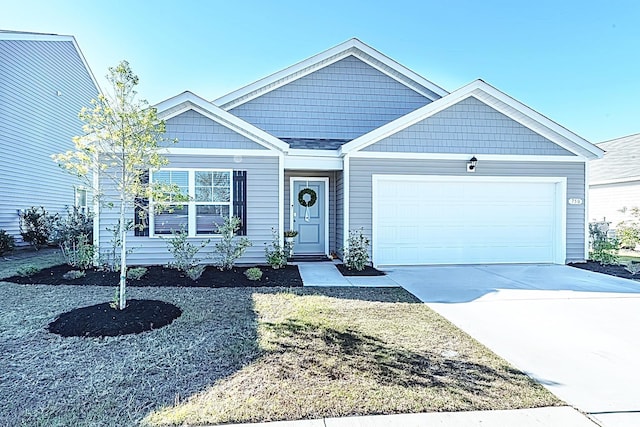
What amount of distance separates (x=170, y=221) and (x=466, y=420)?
7.55m

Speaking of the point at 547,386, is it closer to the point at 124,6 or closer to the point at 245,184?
the point at 245,184

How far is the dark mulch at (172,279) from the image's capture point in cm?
704

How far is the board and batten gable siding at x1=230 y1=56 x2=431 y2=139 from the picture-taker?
1127cm

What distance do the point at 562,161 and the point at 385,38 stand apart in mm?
6876

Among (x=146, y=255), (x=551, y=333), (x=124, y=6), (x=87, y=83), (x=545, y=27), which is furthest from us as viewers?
(x=87, y=83)

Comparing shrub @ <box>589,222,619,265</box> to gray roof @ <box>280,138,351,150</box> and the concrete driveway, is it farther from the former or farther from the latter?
gray roof @ <box>280,138,351,150</box>

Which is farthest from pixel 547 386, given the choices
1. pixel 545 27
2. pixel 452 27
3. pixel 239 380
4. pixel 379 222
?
pixel 545 27

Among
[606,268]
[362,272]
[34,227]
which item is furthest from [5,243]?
[606,268]

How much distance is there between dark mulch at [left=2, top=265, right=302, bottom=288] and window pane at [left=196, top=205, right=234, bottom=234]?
1.00 m

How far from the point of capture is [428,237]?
9.45m

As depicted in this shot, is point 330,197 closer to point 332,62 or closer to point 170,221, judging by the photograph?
point 332,62

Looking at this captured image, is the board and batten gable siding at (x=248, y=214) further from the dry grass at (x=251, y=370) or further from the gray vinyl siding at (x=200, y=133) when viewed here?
the dry grass at (x=251, y=370)

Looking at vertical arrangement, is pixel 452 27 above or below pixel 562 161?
above

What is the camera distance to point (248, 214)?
28.8 feet
